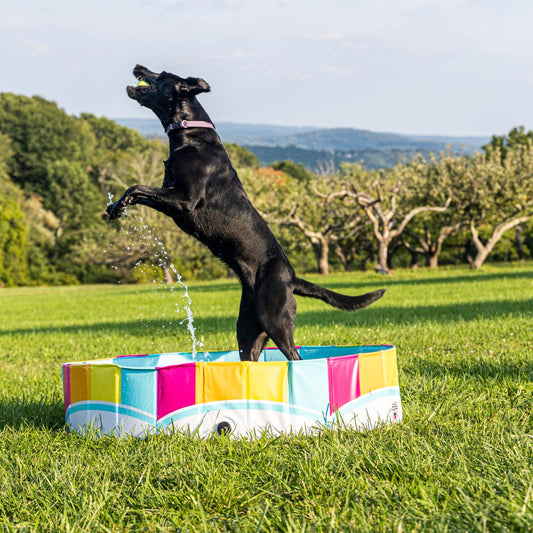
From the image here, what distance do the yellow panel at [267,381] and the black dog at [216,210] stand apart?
0.34m

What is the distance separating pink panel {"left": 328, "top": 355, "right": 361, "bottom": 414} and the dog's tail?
562 mm

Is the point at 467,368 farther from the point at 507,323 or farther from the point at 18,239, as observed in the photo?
the point at 18,239

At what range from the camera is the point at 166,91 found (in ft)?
12.7

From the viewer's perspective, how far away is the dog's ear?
3.83 metres

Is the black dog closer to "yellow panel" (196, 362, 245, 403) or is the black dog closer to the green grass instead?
"yellow panel" (196, 362, 245, 403)

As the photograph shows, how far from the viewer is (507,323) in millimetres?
7480

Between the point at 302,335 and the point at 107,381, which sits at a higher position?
the point at 107,381

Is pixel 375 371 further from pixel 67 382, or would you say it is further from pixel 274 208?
pixel 274 208

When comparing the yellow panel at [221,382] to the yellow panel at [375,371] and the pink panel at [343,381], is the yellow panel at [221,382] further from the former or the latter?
the yellow panel at [375,371]

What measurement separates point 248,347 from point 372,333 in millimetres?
3611

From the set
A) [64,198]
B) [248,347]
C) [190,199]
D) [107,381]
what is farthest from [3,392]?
[64,198]

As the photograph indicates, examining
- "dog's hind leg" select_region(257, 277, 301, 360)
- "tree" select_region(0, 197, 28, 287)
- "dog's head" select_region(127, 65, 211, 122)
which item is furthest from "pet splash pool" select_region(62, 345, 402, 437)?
"tree" select_region(0, 197, 28, 287)

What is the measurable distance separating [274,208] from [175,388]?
25995 mm

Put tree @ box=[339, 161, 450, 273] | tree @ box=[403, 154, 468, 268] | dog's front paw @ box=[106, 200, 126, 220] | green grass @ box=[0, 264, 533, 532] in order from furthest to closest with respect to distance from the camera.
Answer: tree @ box=[403, 154, 468, 268] < tree @ box=[339, 161, 450, 273] < dog's front paw @ box=[106, 200, 126, 220] < green grass @ box=[0, 264, 533, 532]
